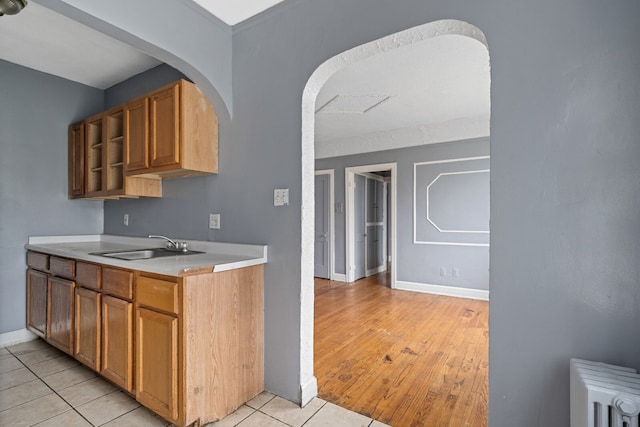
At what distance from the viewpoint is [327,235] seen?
5391 mm

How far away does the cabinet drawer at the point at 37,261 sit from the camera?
8.28 ft

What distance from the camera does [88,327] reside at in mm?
2059

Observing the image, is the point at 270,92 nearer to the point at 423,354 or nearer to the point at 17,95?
the point at 423,354

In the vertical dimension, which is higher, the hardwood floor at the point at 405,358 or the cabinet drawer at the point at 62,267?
the cabinet drawer at the point at 62,267

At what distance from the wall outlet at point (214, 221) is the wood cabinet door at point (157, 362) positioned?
0.75 meters

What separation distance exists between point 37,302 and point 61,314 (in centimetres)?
54

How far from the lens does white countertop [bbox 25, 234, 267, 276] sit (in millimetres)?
1612

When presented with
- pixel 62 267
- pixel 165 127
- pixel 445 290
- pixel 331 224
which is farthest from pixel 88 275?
pixel 445 290

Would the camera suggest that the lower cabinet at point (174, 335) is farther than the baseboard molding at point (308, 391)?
No

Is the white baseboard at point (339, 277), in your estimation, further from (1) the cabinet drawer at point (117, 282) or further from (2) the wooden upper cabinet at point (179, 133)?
(1) the cabinet drawer at point (117, 282)

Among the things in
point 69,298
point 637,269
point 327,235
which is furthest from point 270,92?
point 327,235

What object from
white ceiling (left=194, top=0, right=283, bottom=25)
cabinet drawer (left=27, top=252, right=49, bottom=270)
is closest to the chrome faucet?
cabinet drawer (left=27, top=252, right=49, bottom=270)

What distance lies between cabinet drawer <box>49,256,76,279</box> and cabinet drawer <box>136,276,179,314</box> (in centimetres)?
91

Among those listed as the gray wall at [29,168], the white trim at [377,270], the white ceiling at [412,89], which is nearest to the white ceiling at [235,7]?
the white ceiling at [412,89]
